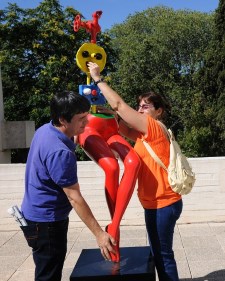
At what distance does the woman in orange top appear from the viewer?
2.51 metres

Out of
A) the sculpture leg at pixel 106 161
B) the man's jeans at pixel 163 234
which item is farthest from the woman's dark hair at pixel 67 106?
the man's jeans at pixel 163 234

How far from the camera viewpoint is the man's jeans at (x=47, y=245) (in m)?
2.24

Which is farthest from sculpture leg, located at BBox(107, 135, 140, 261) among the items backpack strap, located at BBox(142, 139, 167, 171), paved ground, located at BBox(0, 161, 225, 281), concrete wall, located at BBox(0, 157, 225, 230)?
concrete wall, located at BBox(0, 157, 225, 230)

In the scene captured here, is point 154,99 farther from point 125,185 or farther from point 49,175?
point 49,175

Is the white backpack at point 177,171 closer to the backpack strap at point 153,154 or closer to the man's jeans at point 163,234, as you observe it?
the backpack strap at point 153,154

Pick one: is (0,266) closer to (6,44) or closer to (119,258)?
(119,258)

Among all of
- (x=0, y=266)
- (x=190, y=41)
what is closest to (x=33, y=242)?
(x=0, y=266)

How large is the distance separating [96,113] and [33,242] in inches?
41.5

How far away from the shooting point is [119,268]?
2727 millimetres

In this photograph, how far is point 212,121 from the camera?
16469 mm

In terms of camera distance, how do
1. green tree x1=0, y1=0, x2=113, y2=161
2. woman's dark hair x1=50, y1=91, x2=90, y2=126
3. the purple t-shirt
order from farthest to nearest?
green tree x1=0, y1=0, x2=113, y2=161, woman's dark hair x1=50, y1=91, x2=90, y2=126, the purple t-shirt

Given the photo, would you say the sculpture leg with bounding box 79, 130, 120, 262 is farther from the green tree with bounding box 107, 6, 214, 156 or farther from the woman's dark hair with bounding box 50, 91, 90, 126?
the green tree with bounding box 107, 6, 214, 156

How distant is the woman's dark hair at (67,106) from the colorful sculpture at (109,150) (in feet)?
1.93

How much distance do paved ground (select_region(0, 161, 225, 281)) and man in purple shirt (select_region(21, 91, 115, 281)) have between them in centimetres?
173
